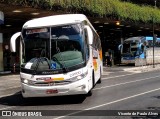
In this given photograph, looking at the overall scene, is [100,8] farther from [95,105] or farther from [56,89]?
[95,105]

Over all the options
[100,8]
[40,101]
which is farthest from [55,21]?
[100,8]

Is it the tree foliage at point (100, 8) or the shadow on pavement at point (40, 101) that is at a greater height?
the tree foliage at point (100, 8)

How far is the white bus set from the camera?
13.4 meters

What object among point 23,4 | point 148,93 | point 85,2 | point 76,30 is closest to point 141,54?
point 85,2

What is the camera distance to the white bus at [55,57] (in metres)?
13.4

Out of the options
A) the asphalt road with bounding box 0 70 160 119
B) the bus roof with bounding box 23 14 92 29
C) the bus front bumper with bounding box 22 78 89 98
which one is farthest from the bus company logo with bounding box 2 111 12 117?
the bus roof with bounding box 23 14 92 29

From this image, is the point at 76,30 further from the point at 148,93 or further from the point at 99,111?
the point at 148,93

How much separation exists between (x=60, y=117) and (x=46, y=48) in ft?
11.8

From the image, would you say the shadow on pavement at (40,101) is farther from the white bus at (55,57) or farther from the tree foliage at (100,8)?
the tree foliage at (100,8)

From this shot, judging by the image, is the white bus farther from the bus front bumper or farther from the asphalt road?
the asphalt road

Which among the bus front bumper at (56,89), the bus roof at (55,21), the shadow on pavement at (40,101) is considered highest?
the bus roof at (55,21)

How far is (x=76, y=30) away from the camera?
1409 cm

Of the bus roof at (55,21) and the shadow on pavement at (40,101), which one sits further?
the shadow on pavement at (40,101)

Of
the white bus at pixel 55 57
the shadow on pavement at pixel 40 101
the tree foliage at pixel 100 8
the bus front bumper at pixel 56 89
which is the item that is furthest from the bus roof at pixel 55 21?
the tree foliage at pixel 100 8
